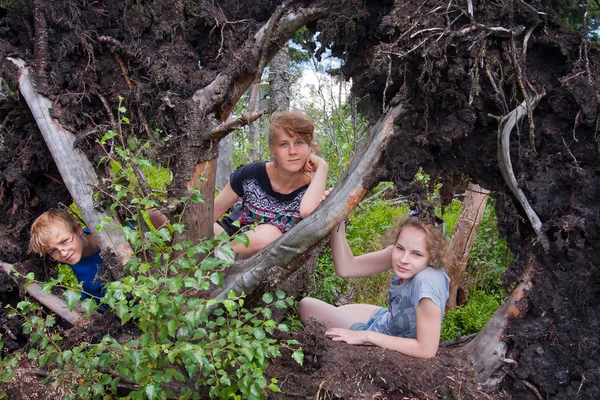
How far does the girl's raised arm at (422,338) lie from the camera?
10.5ft

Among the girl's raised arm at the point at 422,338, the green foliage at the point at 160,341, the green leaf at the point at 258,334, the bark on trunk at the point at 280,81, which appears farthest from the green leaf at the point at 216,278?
the bark on trunk at the point at 280,81

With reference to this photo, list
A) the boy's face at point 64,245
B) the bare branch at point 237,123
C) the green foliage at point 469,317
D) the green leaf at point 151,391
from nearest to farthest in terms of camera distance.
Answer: the green leaf at point 151,391
the bare branch at point 237,123
the boy's face at point 64,245
the green foliage at point 469,317

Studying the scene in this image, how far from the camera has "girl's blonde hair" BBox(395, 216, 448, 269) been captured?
3.36 m

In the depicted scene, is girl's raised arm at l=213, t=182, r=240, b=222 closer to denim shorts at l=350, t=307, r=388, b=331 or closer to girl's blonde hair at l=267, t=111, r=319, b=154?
girl's blonde hair at l=267, t=111, r=319, b=154

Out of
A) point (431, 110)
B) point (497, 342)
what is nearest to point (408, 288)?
point (497, 342)

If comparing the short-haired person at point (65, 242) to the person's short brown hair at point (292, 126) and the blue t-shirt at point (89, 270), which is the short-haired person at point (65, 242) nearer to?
the blue t-shirt at point (89, 270)

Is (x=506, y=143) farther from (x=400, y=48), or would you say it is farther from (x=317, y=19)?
(x=317, y=19)

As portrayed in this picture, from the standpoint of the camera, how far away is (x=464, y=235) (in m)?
5.64

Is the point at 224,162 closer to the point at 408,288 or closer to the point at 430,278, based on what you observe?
the point at 408,288

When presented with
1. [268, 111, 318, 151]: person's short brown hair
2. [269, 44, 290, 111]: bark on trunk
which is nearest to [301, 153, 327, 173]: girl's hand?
[268, 111, 318, 151]: person's short brown hair

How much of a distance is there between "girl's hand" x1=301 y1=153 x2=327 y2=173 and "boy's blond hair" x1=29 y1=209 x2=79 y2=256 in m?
1.72

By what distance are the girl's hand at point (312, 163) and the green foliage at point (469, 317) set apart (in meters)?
2.14

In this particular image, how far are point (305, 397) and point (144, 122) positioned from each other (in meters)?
2.14

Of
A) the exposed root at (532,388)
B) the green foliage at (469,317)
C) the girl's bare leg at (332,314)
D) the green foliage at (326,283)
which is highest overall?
the exposed root at (532,388)
